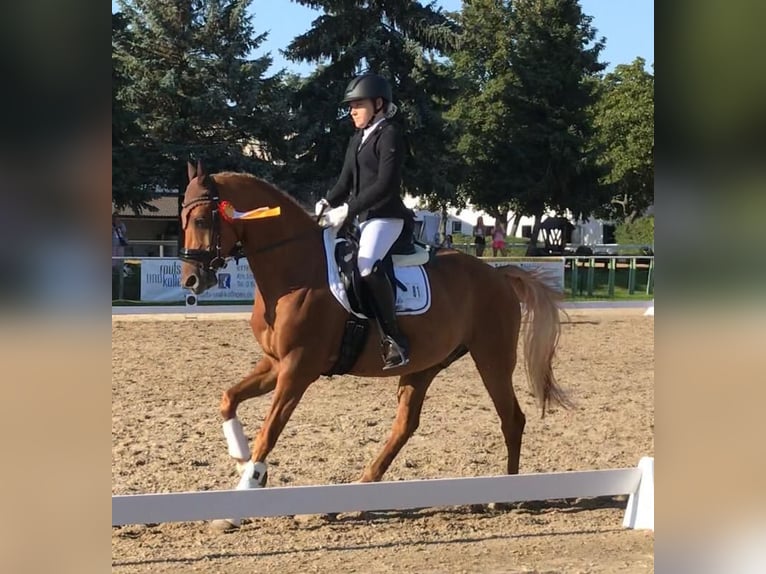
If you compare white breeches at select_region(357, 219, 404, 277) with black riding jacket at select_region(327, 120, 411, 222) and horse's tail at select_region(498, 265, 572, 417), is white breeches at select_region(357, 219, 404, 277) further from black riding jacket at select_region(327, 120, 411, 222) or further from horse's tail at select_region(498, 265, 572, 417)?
horse's tail at select_region(498, 265, 572, 417)

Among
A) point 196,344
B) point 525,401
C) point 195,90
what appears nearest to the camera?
point 525,401

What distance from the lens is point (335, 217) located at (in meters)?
4.71

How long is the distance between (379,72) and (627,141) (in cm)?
1272

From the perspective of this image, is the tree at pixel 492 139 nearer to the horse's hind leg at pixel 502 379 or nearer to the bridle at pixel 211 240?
the horse's hind leg at pixel 502 379

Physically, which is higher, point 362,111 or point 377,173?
point 362,111

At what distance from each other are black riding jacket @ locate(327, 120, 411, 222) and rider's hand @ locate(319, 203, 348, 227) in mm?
35

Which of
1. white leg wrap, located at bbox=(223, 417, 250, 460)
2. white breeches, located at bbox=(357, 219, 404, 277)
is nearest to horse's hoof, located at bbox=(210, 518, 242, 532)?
white leg wrap, located at bbox=(223, 417, 250, 460)

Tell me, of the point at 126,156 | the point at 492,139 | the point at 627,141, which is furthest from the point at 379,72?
the point at 627,141

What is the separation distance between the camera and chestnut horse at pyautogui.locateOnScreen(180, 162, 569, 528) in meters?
4.41

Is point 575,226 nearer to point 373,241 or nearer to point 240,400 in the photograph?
point 373,241
